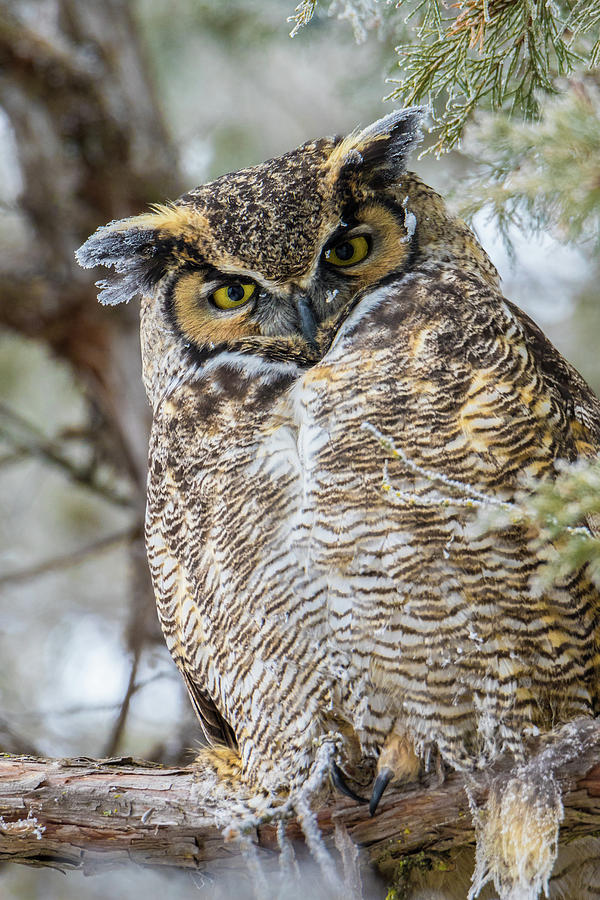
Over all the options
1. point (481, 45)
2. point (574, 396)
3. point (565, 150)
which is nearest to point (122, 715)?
point (574, 396)

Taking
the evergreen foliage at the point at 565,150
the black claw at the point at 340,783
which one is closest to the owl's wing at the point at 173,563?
the black claw at the point at 340,783

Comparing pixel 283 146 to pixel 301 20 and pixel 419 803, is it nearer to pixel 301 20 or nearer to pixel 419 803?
pixel 301 20

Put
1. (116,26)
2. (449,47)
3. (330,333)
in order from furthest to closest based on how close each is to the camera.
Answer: (116,26) < (330,333) < (449,47)

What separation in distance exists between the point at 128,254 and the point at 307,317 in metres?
0.53

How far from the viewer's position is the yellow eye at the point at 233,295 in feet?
6.87

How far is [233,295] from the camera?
2119 millimetres

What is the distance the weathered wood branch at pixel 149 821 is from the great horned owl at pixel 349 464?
0.08m

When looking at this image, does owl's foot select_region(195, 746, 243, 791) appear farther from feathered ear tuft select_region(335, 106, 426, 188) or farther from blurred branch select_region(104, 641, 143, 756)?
feathered ear tuft select_region(335, 106, 426, 188)

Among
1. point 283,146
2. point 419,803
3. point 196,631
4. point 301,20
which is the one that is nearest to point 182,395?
point 196,631

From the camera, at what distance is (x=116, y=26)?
4.09 m

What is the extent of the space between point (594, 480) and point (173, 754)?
7.76ft

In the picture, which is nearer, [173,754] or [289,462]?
[289,462]

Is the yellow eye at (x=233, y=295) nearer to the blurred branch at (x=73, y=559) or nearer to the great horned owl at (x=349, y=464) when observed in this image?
the great horned owl at (x=349, y=464)

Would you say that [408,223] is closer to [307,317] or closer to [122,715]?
[307,317]
